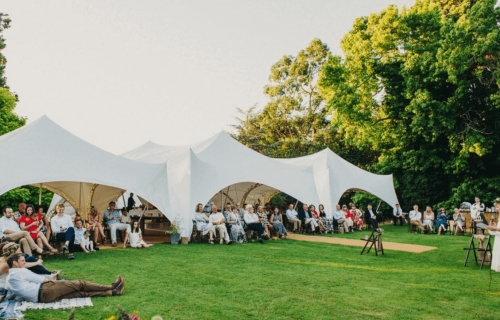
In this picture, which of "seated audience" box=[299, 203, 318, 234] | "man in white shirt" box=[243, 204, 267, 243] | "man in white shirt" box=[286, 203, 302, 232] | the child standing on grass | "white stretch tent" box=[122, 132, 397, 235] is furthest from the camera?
"man in white shirt" box=[286, 203, 302, 232]

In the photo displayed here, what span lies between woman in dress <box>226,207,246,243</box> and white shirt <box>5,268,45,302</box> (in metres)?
7.22

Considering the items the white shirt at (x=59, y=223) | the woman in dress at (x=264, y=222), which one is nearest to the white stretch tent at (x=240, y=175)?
the woman in dress at (x=264, y=222)

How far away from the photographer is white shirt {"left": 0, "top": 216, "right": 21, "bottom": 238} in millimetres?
8013

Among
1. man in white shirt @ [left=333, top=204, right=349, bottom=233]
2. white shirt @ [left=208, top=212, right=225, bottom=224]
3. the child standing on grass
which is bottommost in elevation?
the child standing on grass

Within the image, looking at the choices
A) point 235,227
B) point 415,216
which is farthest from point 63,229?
point 415,216

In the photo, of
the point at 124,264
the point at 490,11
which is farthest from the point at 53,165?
the point at 490,11

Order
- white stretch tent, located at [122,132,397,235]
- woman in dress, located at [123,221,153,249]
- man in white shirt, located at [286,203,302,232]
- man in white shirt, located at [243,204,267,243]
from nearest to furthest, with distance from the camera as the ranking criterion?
woman in dress, located at [123,221,153,249]
man in white shirt, located at [243,204,267,243]
white stretch tent, located at [122,132,397,235]
man in white shirt, located at [286,203,302,232]

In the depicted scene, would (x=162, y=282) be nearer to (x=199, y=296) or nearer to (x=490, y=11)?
(x=199, y=296)

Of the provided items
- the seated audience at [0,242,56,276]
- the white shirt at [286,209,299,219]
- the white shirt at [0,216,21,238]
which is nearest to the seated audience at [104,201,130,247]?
the white shirt at [0,216,21,238]

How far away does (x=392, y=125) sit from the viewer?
21.5 m

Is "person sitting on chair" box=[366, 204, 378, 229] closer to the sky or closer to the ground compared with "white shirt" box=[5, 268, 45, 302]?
closer to the sky

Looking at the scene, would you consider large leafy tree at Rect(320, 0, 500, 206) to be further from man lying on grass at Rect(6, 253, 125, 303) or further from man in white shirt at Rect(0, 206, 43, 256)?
man lying on grass at Rect(6, 253, 125, 303)

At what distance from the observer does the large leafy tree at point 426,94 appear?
1691 cm

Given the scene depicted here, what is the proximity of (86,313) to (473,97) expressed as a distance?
18.4 metres
